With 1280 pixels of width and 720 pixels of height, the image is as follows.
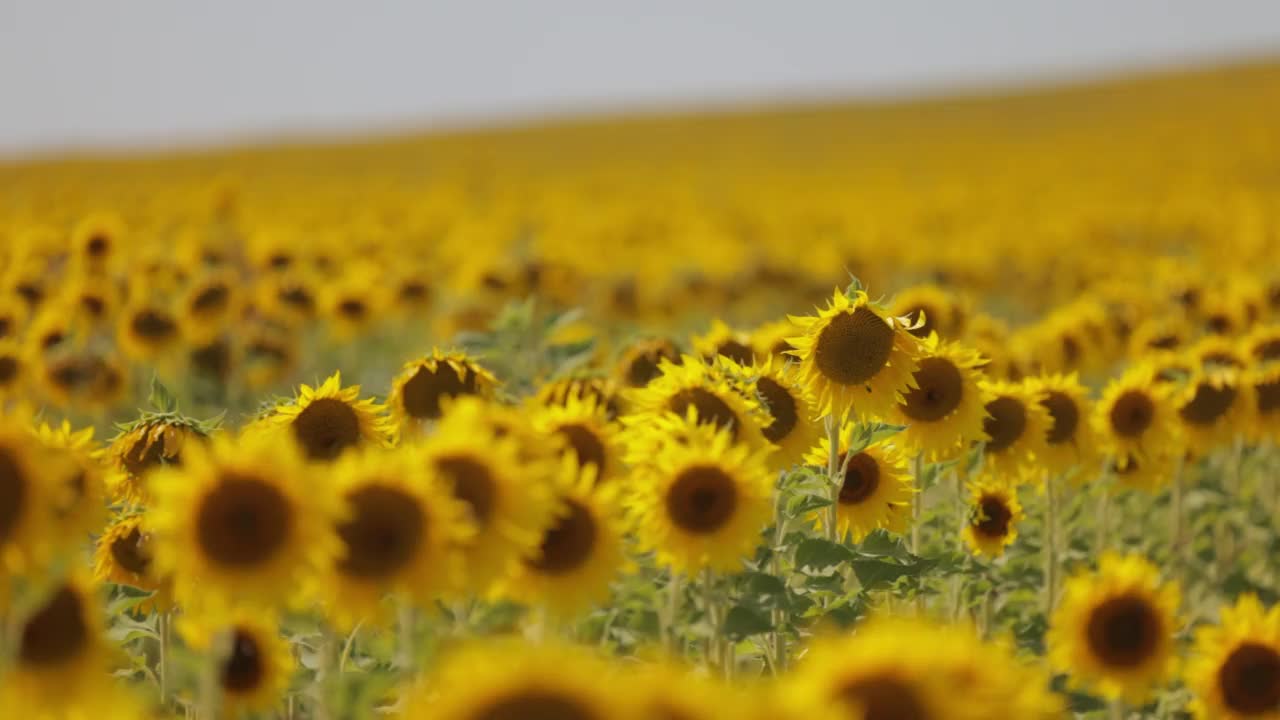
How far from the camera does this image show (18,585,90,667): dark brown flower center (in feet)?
8.41

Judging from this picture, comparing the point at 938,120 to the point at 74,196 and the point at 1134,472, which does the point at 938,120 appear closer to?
the point at 74,196

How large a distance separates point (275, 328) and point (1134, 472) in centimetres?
645

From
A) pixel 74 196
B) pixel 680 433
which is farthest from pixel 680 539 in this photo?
pixel 74 196

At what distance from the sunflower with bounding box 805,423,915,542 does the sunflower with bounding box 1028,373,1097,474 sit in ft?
2.81

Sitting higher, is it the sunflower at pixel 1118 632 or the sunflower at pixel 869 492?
the sunflower at pixel 869 492

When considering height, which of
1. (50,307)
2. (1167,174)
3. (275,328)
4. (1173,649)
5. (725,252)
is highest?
(1167,174)

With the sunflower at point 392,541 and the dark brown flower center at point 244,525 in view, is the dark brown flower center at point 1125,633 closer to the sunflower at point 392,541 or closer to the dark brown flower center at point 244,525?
the sunflower at point 392,541

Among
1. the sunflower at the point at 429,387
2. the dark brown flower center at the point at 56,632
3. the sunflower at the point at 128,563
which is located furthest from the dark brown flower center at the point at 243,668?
the sunflower at the point at 429,387

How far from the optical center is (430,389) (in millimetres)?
4344

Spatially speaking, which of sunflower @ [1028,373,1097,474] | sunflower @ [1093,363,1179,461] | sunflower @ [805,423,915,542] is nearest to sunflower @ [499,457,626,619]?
sunflower @ [805,423,915,542]

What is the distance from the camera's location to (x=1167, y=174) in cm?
3064

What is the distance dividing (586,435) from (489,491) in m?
0.92

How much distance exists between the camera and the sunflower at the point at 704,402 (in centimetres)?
370

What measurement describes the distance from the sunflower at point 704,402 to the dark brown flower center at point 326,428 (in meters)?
0.80
